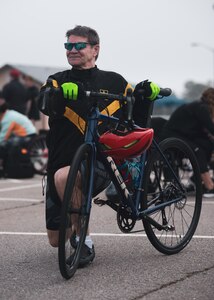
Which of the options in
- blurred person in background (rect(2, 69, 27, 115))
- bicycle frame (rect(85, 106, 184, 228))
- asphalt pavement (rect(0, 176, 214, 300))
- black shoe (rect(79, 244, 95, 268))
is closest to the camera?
asphalt pavement (rect(0, 176, 214, 300))

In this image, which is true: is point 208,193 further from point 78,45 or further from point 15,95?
point 15,95

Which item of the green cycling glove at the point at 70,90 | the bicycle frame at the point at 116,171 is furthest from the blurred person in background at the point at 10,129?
the green cycling glove at the point at 70,90

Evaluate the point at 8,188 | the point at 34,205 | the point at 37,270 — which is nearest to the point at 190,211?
the point at 37,270

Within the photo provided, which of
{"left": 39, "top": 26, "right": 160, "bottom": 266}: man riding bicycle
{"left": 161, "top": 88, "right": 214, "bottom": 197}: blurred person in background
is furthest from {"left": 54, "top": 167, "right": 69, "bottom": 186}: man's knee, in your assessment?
{"left": 161, "top": 88, "right": 214, "bottom": 197}: blurred person in background

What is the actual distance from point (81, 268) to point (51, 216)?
421 mm

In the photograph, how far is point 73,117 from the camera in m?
5.55

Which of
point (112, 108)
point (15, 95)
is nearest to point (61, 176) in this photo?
point (112, 108)

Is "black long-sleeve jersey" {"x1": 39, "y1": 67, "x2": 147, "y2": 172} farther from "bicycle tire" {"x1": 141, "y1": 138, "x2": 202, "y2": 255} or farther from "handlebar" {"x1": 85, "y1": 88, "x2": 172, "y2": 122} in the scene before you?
"bicycle tire" {"x1": 141, "y1": 138, "x2": 202, "y2": 255}

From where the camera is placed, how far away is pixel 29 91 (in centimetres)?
1819

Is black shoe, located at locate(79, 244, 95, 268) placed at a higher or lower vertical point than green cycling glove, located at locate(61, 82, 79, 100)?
lower

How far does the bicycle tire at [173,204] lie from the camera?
5.98 metres

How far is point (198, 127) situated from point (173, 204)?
14.8 feet

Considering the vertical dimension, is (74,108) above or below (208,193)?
above

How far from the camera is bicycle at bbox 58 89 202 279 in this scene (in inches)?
202
